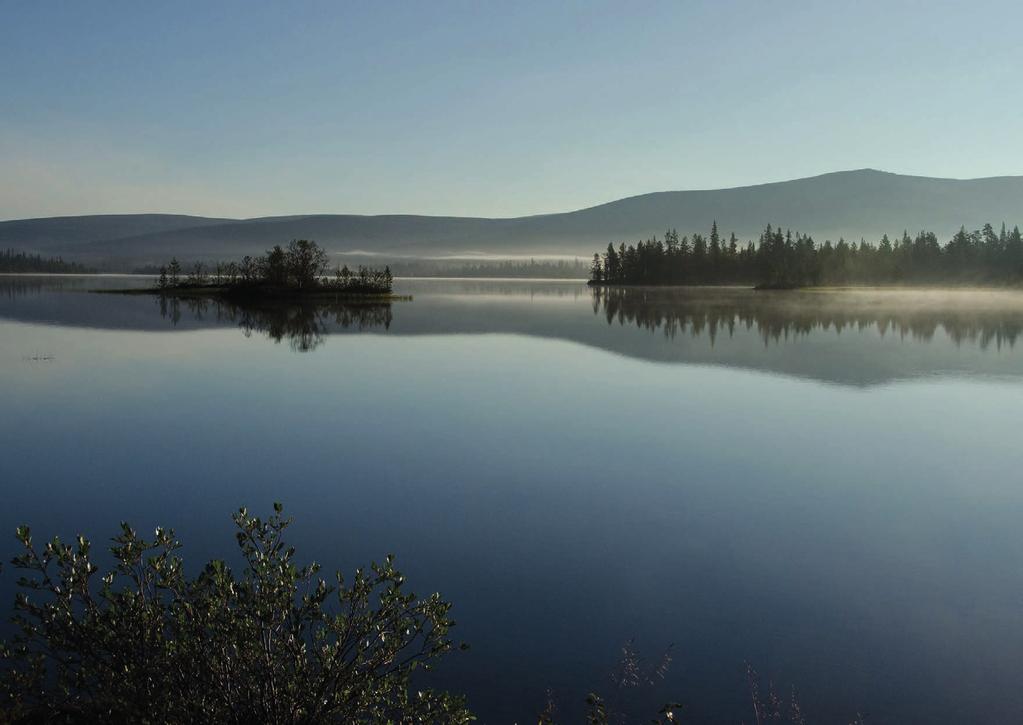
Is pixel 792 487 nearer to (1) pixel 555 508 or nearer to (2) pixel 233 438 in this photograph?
(1) pixel 555 508

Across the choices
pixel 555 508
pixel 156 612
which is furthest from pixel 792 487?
pixel 156 612

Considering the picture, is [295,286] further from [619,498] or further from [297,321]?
[619,498]

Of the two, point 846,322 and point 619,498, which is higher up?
point 846,322

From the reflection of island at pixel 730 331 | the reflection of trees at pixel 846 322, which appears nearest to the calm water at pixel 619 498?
the reflection of island at pixel 730 331

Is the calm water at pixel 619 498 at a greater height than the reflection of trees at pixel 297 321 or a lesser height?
lesser

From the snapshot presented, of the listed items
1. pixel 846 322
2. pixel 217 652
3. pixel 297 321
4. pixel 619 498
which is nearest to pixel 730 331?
pixel 846 322

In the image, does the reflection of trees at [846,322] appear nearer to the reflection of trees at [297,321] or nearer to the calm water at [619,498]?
the calm water at [619,498]

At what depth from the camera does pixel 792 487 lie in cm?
2136

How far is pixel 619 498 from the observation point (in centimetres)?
2033

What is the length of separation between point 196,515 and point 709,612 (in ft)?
39.9

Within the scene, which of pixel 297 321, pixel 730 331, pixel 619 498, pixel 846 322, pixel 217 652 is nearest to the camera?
pixel 217 652

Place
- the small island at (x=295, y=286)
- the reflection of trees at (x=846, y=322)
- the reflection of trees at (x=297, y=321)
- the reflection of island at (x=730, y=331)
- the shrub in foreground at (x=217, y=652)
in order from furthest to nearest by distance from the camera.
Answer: the small island at (x=295, y=286) → the reflection of trees at (x=846, y=322) → the reflection of trees at (x=297, y=321) → the reflection of island at (x=730, y=331) → the shrub in foreground at (x=217, y=652)

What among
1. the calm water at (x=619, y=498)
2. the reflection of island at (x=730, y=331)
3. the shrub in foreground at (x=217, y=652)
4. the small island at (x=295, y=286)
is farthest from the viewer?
the small island at (x=295, y=286)

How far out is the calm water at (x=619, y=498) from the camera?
11.8 meters
